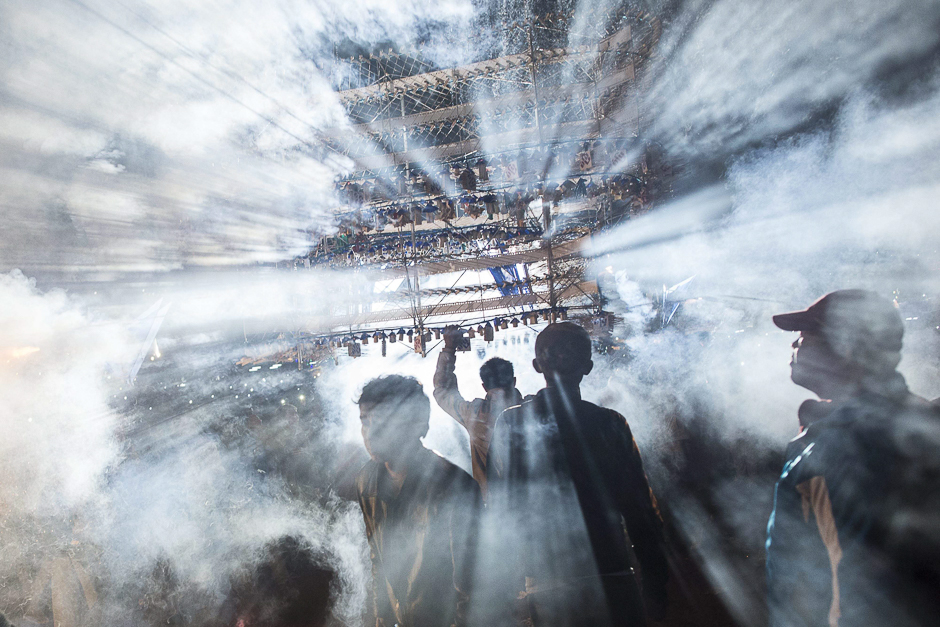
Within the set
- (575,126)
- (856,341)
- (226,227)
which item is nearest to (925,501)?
(856,341)

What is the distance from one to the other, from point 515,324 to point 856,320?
6.81 m

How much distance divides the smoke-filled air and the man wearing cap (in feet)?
0.04

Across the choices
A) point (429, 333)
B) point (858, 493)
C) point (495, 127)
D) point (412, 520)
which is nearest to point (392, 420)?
point (412, 520)

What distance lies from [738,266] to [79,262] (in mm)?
12539

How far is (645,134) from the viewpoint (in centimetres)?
588

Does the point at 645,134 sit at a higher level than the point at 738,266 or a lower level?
higher

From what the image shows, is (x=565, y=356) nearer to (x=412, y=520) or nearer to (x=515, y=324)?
(x=412, y=520)

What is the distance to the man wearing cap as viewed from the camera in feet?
4.51

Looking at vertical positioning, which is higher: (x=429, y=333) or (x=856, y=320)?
(x=856, y=320)

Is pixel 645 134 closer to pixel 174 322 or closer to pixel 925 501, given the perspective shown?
pixel 925 501

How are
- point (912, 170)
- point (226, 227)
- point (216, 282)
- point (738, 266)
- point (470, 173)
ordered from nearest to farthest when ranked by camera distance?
point (912, 170)
point (470, 173)
point (226, 227)
point (738, 266)
point (216, 282)

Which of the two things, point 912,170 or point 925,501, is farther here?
point 912,170

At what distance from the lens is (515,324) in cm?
841

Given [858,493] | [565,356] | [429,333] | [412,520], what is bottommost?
[412,520]
